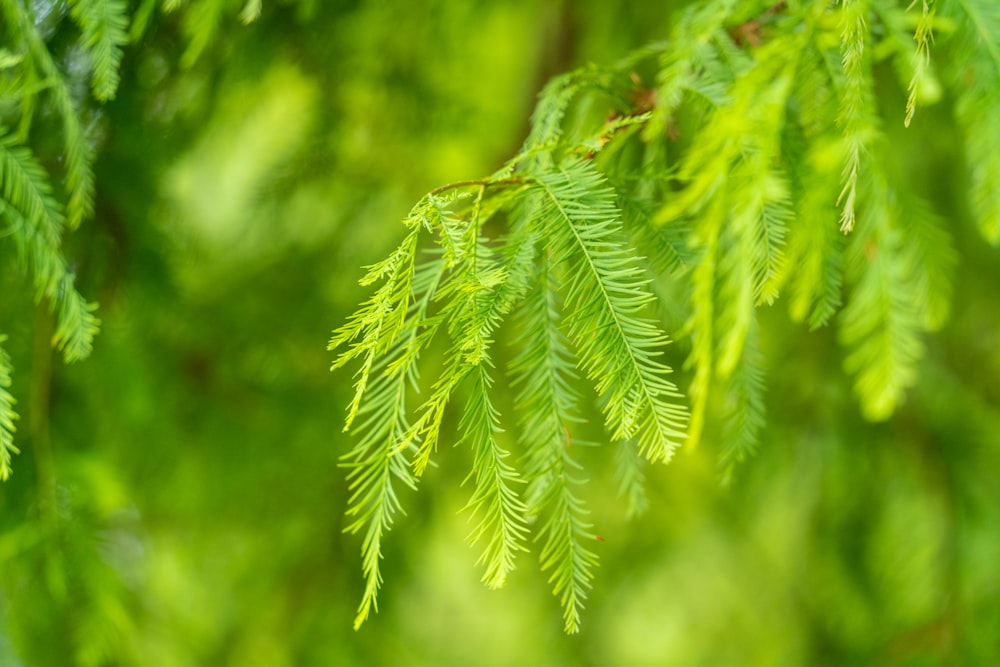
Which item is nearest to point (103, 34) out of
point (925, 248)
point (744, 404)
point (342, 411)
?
point (744, 404)

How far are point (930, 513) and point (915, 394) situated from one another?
30 centimetres

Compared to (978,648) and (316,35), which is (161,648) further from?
(978,648)

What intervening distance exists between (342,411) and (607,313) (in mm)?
1349

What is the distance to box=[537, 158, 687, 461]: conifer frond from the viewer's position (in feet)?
2.33

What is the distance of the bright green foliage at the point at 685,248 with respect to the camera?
0.57 meters

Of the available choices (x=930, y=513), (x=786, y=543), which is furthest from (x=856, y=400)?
(x=786, y=543)

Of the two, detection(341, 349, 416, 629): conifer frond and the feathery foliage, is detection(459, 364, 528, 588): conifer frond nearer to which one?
detection(341, 349, 416, 629): conifer frond

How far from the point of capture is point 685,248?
2.85 feet

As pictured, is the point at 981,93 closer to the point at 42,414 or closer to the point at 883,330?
the point at 883,330

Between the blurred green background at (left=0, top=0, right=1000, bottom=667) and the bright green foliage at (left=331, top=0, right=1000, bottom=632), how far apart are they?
3.12 ft

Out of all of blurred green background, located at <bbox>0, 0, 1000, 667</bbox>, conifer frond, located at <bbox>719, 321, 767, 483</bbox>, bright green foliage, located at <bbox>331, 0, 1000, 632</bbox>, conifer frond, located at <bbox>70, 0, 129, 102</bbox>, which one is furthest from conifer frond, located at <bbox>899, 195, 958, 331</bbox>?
conifer frond, located at <bbox>70, 0, 129, 102</bbox>

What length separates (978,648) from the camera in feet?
5.62

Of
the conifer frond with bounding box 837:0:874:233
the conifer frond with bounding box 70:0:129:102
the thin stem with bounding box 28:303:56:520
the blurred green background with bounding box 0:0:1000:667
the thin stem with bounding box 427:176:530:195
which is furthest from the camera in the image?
the blurred green background with bounding box 0:0:1000:667

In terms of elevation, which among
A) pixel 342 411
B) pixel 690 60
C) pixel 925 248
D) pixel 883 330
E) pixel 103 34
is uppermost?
pixel 103 34
